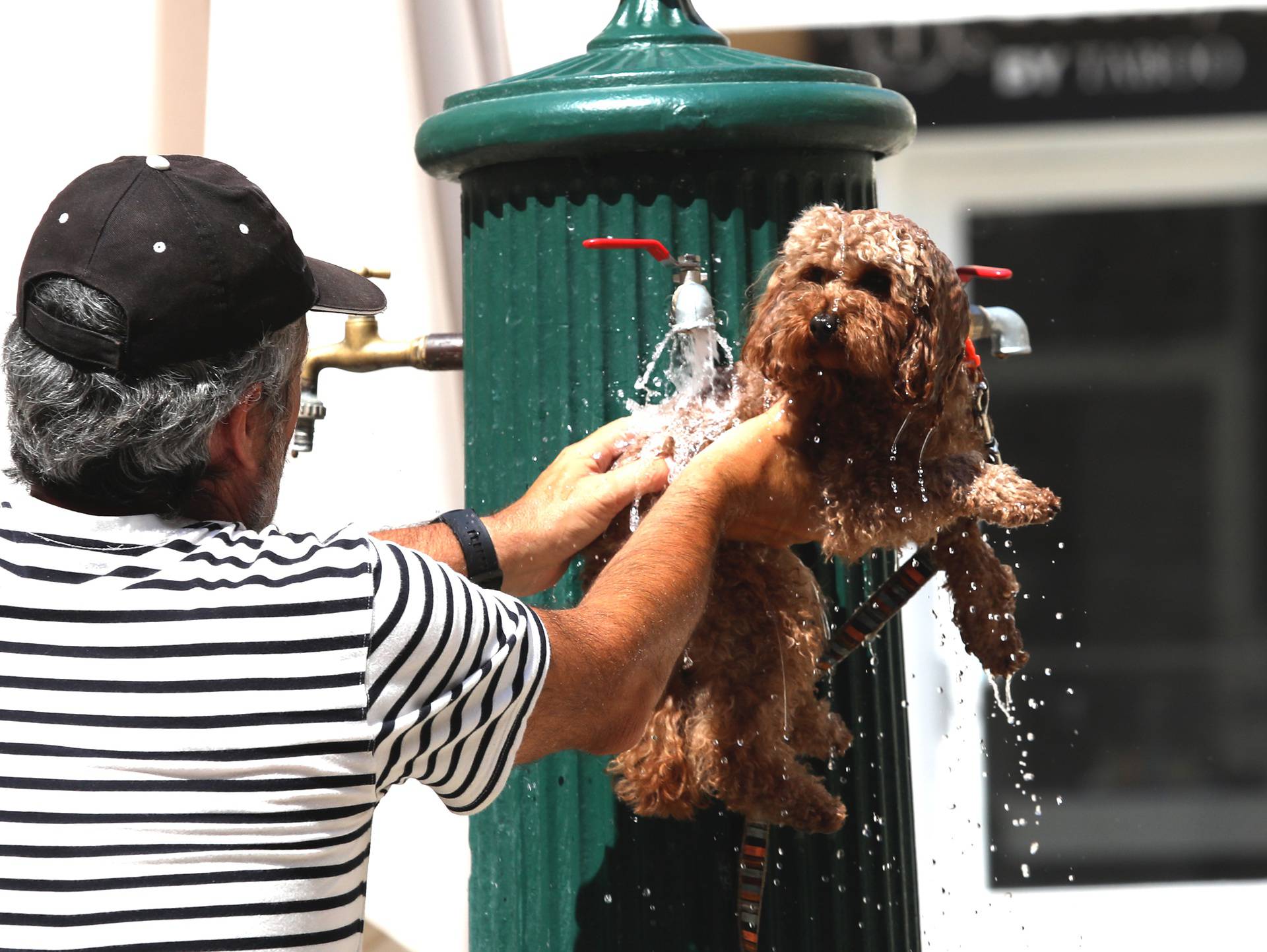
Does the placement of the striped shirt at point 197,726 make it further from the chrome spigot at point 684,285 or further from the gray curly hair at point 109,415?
the chrome spigot at point 684,285

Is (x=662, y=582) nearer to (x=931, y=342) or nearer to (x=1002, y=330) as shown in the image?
(x=931, y=342)

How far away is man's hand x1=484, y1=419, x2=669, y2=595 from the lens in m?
1.72

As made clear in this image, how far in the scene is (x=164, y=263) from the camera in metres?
1.24

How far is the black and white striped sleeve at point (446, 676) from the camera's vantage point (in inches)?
46.7

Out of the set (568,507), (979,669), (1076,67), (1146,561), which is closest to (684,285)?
(568,507)

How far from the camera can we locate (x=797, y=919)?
1.82 meters

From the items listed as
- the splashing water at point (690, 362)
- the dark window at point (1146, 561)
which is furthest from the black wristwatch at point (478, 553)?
the dark window at point (1146, 561)

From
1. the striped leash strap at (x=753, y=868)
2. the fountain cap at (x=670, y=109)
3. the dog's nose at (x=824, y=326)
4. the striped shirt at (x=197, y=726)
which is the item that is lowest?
the striped leash strap at (x=753, y=868)

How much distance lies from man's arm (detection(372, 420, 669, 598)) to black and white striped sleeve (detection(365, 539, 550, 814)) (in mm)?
443

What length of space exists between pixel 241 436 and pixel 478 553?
498 mm

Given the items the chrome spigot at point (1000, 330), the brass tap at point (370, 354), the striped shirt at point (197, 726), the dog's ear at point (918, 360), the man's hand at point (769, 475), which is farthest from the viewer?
the brass tap at point (370, 354)

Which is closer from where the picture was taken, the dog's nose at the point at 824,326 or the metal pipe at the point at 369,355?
the dog's nose at the point at 824,326

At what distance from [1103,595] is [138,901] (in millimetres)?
4022

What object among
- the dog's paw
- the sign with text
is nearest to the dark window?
the sign with text
